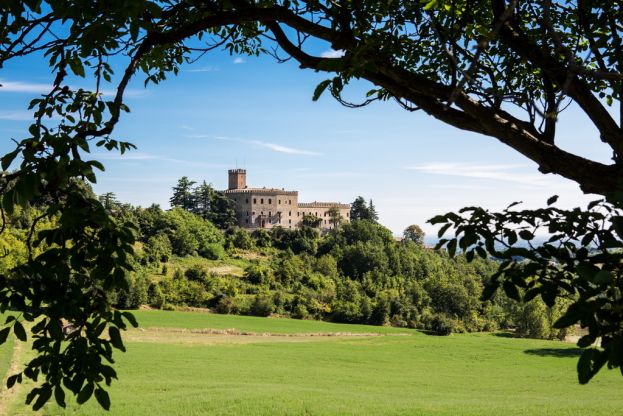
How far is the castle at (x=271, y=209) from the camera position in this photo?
103 metres

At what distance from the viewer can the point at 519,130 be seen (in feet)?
13.3

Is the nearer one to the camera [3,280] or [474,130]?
[3,280]

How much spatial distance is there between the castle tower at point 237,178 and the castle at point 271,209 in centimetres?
373

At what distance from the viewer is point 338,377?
2559cm

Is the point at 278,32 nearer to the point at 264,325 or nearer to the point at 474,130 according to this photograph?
the point at 474,130

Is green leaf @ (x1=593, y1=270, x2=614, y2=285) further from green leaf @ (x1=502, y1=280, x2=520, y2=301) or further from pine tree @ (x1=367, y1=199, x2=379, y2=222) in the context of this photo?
pine tree @ (x1=367, y1=199, x2=379, y2=222)

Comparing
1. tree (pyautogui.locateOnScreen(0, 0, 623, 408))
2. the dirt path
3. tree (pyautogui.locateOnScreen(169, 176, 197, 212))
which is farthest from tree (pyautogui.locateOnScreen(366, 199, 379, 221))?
tree (pyautogui.locateOnScreen(0, 0, 623, 408))

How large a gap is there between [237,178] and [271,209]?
41.7 feet

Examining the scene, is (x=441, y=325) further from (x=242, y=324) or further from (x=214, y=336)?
(x=214, y=336)

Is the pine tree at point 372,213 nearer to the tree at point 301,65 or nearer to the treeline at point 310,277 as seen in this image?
the treeline at point 310,277

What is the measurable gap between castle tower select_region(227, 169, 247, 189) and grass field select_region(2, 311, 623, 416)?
212ft

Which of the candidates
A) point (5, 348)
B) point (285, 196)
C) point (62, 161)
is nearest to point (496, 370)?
point (5, 348)

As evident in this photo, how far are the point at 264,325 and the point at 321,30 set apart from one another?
157 feet

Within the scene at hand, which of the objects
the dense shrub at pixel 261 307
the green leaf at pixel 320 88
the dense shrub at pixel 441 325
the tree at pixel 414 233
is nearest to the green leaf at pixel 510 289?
the green leaf at pixel 320 88
